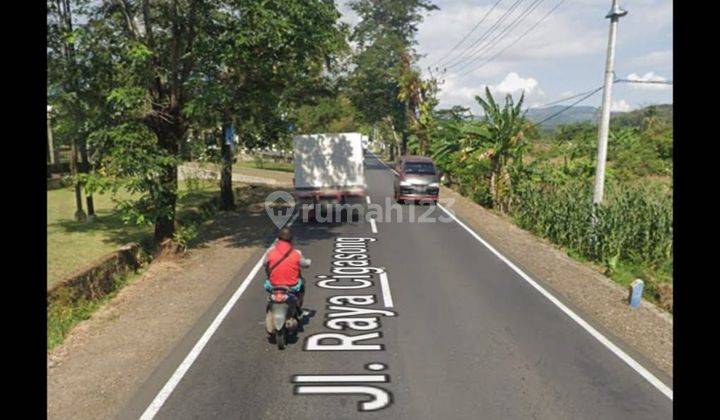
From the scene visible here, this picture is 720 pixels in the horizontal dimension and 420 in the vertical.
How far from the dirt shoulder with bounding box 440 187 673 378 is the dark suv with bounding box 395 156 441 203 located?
4924 mm

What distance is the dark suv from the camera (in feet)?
78.4

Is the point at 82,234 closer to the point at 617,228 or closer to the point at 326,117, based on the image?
the point at 617,228

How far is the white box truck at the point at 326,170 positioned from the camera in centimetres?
1984

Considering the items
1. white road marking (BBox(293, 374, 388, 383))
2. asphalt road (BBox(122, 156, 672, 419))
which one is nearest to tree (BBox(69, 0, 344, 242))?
asphalt road (BBox(122, 156, 672, 419))

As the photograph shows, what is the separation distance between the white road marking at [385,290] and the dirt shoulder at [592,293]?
12.1 ft

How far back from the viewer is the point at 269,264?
8031 millimetres

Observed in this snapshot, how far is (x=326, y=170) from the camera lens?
19953 mm

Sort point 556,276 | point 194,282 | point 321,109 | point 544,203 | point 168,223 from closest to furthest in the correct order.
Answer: point 194,282
point 556,276
point 168,223
point 544,203
point 321,109

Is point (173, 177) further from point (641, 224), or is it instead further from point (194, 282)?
point (641, 224)

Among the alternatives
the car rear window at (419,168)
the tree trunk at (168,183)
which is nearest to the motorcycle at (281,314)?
the tree trunk at (168,183)

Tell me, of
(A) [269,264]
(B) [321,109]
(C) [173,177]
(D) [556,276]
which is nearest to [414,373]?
(A) [269,264]

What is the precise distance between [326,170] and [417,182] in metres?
5.68
